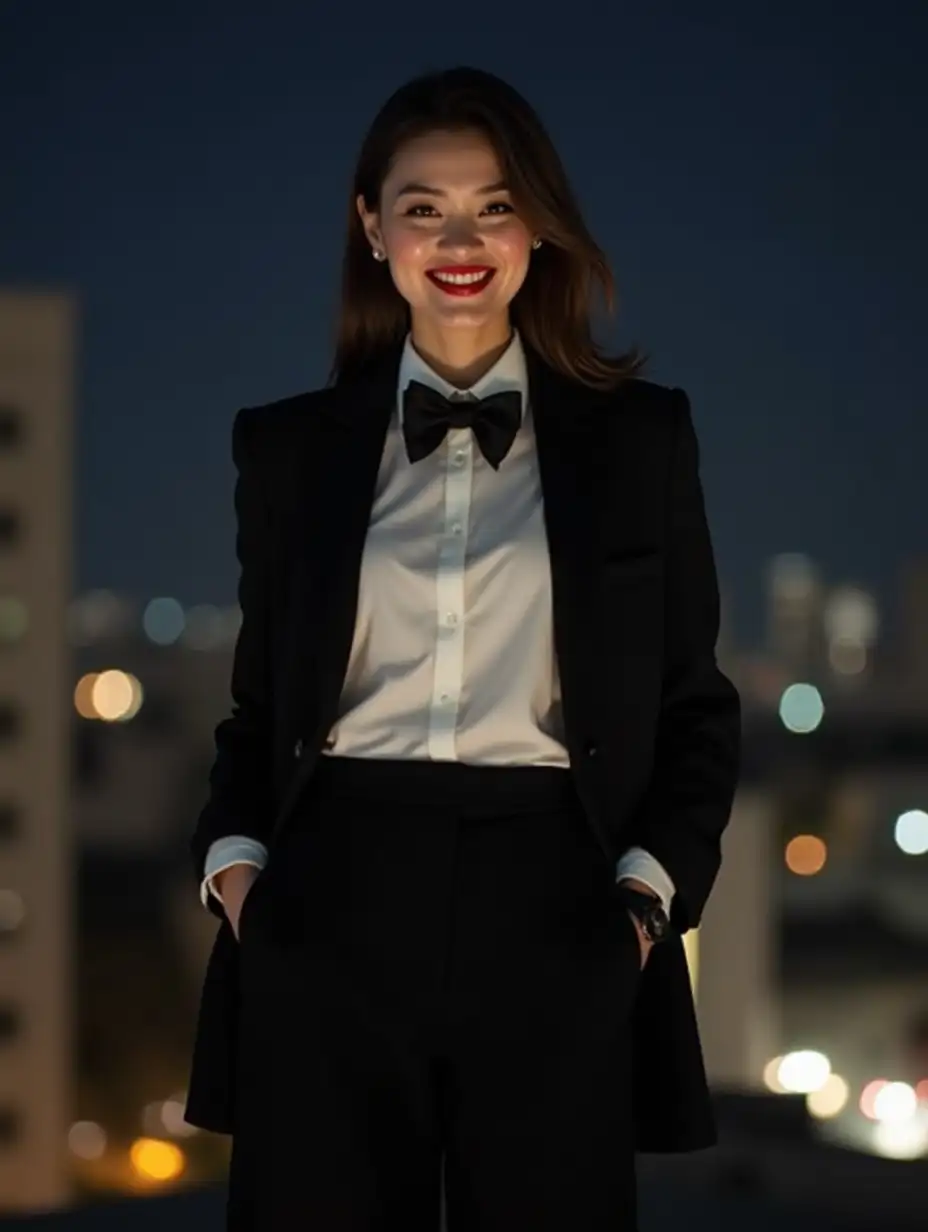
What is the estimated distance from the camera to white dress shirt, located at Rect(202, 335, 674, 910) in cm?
193

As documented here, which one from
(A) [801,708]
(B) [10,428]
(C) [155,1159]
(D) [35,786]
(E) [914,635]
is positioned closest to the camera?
(B) [10,428]

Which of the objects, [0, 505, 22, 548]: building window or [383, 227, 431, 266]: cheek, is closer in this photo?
[383, 227, 431, 266]: cheek

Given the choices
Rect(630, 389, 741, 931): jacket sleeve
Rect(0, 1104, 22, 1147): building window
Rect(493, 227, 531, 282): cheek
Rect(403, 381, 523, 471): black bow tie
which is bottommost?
Rect(0, 1104, 22, 1147): building window

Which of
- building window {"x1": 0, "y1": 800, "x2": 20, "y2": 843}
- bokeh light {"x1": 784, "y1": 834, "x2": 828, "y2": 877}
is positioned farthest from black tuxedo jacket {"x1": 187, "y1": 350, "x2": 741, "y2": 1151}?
bokeh light {"x1": 784, "y1": 834, "x2": 828, "y2": 877}

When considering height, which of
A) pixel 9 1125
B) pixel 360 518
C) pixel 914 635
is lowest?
pixel 9 1125

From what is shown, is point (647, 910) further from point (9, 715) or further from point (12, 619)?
point (12, 619)

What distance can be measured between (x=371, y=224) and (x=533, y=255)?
15 cm

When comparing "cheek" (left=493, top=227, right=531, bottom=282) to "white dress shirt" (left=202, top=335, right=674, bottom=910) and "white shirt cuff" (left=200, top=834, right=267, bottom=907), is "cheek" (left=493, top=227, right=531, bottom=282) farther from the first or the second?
"white shirt cuff" (left=200, top=834, right=267, bottom=907)

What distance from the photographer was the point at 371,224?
2.13m

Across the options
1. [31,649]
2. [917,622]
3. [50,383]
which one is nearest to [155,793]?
[31,649]

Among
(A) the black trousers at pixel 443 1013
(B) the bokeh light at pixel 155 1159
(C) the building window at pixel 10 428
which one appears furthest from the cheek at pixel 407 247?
(B) the bokeh light at pixel 155 1159

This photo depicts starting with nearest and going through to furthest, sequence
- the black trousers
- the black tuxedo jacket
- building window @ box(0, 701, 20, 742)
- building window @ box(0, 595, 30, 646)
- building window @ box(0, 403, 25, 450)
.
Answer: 1. the black trousers
2. the black tuxedo jacket
3. building window @ box(0, 403, 25, 450)
4. building window @ box(0, 595, 30, 646)
5. building window @ box(0, 701, 20, 742)

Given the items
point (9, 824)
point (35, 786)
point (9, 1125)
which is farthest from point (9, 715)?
point (9, 1125)

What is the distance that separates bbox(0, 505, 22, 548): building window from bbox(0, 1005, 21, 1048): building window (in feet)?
17.9
